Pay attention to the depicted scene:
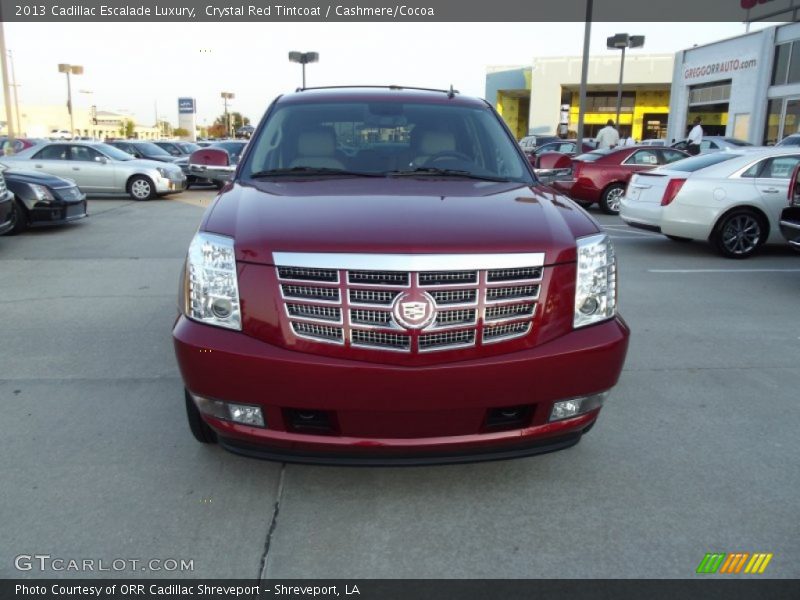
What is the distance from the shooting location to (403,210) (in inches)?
112

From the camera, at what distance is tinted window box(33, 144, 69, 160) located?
16.0 m

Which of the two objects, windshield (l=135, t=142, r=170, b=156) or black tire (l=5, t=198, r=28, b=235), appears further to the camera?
windshield (l=135, t=142, r=170, b=156)

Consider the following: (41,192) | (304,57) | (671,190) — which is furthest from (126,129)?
(671,190)

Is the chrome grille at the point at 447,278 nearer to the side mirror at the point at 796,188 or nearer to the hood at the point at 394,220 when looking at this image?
the hood at the point at 394,220

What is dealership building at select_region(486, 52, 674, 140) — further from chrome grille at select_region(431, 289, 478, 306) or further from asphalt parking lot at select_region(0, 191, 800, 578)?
chrome grille at select_region(431, 289, 478, 306)

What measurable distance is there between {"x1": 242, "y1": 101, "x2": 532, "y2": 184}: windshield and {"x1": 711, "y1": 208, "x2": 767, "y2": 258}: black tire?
6.03 m

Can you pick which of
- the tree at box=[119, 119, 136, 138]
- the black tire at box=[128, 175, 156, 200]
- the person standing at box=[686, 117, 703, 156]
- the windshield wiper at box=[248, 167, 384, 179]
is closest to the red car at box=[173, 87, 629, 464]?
the windshield wiper at box=[248, 167, 384, 179]

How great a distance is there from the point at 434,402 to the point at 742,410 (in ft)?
7.77

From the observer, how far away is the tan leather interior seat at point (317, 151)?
378cm

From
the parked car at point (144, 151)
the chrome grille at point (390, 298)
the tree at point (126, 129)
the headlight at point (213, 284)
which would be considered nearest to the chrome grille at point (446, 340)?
the chrome grille at point (390, 298)

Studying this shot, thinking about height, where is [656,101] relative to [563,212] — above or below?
above

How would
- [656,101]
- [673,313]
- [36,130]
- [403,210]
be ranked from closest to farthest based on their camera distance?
[403,210]
[673,313]
[656,101]
[36,130]

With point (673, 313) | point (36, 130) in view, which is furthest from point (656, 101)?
point (36, 130)

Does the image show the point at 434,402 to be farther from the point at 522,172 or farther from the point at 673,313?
the point at 673,313
